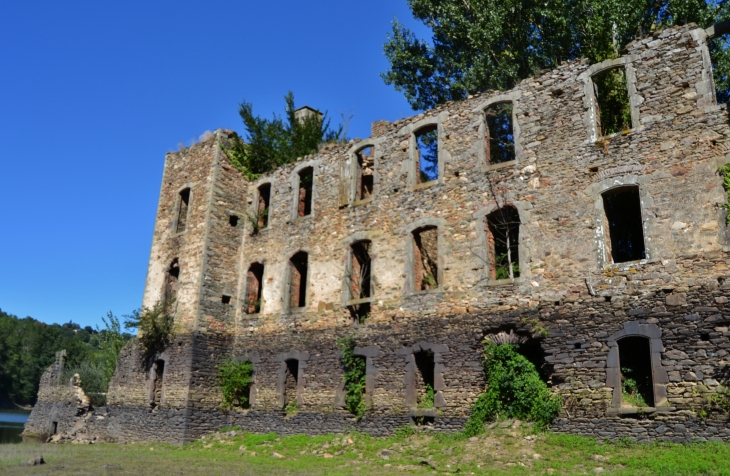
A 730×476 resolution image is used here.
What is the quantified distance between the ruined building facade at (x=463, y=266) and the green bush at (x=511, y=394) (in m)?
0.36

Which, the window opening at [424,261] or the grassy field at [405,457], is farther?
the window opening at [424,261]

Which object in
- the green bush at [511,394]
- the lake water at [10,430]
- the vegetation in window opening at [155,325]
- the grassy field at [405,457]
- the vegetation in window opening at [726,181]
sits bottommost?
the lake water at [10,430]

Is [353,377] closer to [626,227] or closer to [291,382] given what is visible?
[291,382]

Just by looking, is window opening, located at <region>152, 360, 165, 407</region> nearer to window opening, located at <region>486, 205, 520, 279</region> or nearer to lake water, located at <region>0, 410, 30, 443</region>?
lake water, located at <region>0, 410, 30, 443</region>

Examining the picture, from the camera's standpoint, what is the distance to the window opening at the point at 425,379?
15430mm

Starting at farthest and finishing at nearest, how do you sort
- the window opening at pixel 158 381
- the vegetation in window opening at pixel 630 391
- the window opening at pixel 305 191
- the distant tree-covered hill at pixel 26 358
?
the distant tree-covered hill at pixel 26 358 → the window opening at pixel 305 191 → the window opening at pixel 158 381 → the vegetation in window opening at pixel 630 391

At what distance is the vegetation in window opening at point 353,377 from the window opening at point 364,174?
4.67 metres

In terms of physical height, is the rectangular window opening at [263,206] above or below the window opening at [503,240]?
above

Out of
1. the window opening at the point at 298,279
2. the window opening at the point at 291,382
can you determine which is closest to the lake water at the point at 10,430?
the window opening at the point at 291,382

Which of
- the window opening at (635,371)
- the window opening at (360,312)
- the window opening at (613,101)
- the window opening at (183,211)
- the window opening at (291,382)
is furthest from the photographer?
the window opening at (183,211)

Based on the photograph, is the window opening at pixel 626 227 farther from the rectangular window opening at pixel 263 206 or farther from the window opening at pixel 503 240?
the rectangular window opening at pixel 263 206

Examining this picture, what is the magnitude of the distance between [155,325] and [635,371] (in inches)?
585

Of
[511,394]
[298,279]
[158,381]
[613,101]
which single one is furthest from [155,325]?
[613,101]

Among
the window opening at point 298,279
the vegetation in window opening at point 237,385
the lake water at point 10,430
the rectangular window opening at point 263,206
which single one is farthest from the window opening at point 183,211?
the lake water at point 10,430
